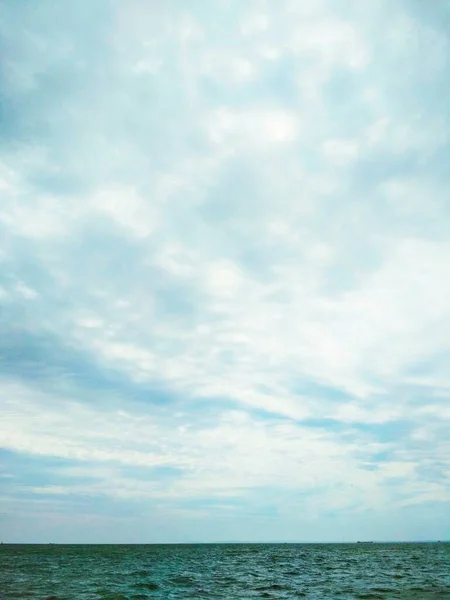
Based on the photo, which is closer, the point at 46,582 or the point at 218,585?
the point at 218,585

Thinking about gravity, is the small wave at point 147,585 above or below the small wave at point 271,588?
below

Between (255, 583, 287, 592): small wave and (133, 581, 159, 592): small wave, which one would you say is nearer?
(255, 583, 287, 592): small wave

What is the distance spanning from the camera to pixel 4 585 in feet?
169

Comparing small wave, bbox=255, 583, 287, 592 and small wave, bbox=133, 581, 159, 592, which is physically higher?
small wave, bbox=255, 583, 287, 592

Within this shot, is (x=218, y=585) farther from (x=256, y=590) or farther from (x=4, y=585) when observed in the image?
(x=4, y=585)

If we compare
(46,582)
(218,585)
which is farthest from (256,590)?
(46,582)

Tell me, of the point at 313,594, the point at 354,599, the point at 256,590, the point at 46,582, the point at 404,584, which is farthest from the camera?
the point at 46,582

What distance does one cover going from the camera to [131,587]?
5109 centimetres

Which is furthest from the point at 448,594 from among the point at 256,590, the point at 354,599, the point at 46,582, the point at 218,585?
the point at 46,582

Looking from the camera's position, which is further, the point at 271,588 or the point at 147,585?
the point at 147,585

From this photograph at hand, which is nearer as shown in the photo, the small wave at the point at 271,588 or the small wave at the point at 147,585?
the small wave at the point at 271,588

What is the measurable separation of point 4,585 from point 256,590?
28.2 metres

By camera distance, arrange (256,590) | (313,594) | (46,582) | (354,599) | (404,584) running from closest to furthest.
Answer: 1. (354,599)
2. (313,594)
3. (256,590)
4. (404,584)
5. (46,582)

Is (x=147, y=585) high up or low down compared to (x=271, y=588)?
down
